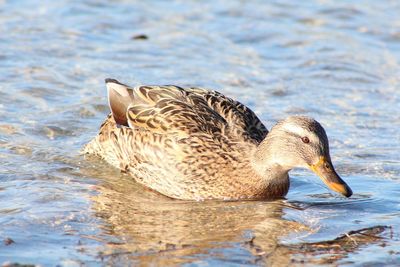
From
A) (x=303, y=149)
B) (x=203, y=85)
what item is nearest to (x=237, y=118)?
(x=303, y=149)

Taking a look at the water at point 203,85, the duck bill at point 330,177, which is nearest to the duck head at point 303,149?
the duck bill at point 330,177

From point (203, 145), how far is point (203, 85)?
3641 mm

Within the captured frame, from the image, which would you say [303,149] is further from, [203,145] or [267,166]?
[203,145]

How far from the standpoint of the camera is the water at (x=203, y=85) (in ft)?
25.4

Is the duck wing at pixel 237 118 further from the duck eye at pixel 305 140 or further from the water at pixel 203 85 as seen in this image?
the duck eye at pixel 305 140

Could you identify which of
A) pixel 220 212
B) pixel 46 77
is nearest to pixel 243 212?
pixel 220 212

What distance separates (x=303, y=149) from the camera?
29.1 ft

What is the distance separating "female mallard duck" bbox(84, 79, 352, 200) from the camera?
9195mm

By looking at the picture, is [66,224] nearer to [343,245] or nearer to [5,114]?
[343,245]

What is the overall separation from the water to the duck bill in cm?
27

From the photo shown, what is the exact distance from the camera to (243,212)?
8.91m

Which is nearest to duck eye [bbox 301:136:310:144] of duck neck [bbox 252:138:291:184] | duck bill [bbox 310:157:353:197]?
duck bill [bbox 310:157:353:197]

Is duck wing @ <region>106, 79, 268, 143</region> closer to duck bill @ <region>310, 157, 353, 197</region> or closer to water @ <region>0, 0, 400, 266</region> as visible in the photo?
water @ <region>0, 0, 400, 266</region>

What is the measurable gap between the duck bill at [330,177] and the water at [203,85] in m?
0.27
